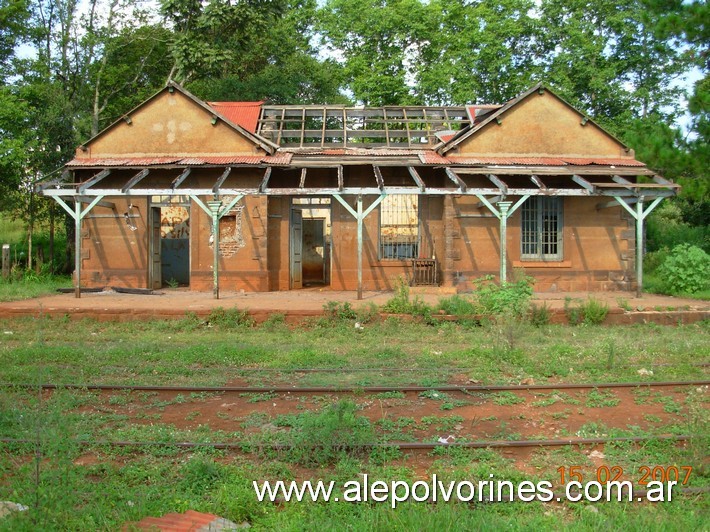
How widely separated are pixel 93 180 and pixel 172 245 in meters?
4.33

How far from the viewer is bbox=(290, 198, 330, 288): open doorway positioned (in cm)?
1827

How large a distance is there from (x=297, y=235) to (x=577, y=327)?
878 centimetres

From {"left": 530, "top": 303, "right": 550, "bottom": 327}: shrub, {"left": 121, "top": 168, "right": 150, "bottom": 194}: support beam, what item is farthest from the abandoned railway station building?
{"left": 530, "top": 303, "right": 550, "bottom": 327}: shrub

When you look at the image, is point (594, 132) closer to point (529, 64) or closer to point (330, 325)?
point (330, 325)

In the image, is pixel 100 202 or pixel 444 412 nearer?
pixel 444 412

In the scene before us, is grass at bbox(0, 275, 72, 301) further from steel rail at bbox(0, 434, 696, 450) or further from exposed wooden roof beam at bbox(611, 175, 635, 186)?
exposed wooden roof beam at bbox(611, 175, 635, 186)

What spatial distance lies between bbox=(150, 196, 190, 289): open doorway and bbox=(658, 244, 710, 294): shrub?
14.0 metres

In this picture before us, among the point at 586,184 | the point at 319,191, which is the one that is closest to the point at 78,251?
the point at 319,191

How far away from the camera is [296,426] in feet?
20.1

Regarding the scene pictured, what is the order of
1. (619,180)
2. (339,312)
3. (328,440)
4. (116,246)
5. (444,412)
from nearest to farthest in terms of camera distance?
1. (328,440)
2. (444,412)
3. (339,312)
4. (619,180)
5. (116,246)

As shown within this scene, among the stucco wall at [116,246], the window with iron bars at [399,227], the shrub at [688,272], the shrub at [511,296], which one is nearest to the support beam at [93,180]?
the stucco wall at [116,246]

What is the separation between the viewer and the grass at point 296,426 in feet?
13.8

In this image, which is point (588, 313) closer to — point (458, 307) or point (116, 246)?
point (458, 307)

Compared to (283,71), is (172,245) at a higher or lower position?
lower
